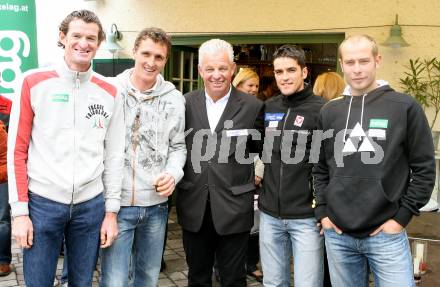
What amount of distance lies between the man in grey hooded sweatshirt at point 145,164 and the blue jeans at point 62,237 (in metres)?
0.18

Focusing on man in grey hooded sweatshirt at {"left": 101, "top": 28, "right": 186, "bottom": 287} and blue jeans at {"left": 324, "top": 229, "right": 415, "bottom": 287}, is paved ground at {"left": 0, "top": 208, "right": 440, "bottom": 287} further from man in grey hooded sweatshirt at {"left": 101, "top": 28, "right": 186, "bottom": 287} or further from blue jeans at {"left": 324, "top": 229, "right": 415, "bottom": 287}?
man in grey hooded sweatshirt at {"left": 101, "top": 28, "right": 186, "bottom": 287}

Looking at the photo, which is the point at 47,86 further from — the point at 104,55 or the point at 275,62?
the point at 104,55

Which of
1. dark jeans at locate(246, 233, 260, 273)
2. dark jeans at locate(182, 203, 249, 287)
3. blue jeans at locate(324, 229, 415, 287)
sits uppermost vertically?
blue jeans at locate(324, 229, 415, 287)

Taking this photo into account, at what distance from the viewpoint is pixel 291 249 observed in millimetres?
3166

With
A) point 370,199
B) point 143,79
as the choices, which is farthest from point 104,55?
point 370,199

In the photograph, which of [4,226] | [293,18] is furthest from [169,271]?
[293,18]

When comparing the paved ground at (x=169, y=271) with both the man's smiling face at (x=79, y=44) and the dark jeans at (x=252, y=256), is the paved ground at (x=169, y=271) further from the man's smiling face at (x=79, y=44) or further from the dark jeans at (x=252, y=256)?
the man's smiling face at (x=79, y=44)

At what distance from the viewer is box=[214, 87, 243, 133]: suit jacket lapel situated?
120 inches

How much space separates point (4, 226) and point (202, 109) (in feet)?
8.62

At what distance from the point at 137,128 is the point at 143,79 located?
1.00 ft

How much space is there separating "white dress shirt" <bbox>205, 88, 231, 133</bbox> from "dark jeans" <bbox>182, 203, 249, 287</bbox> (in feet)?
1.97

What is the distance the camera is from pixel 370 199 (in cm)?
247

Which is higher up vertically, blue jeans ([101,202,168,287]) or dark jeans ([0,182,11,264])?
blue jeans ([101,202,168,287])

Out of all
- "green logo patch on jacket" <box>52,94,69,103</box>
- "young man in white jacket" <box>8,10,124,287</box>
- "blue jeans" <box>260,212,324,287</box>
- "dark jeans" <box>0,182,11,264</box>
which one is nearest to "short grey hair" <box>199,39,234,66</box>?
"young man in white jacket" <box>8,10,124,287</box>
